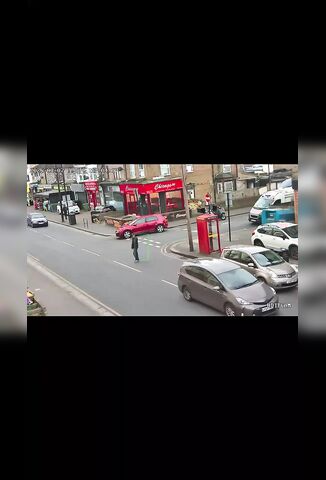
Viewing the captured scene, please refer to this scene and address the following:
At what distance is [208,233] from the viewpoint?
5.95m

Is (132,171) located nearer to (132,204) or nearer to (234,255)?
(132,204)

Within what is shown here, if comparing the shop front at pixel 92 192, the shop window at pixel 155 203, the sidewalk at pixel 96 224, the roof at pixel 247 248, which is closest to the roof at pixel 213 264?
the roof at pixel 247 248

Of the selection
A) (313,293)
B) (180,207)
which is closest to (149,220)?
(180,207)

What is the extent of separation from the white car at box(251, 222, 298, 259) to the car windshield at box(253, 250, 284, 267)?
0.12 meters

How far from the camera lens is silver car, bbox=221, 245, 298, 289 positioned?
569cm

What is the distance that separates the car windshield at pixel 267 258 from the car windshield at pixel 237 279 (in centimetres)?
26

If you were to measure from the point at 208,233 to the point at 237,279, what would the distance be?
0.80m

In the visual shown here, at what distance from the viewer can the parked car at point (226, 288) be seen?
18.1ft

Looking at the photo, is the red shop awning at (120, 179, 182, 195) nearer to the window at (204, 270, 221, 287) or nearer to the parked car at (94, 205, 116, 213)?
the parked car at (94, 205, 116, 213)

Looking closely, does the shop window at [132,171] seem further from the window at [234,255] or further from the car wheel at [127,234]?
the window at [234,255]

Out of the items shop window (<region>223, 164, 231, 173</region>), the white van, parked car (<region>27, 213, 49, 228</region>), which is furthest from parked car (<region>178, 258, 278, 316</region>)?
parked car (<region>27, 213, 49, 228</region>)

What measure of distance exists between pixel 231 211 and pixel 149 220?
48.1 inches
